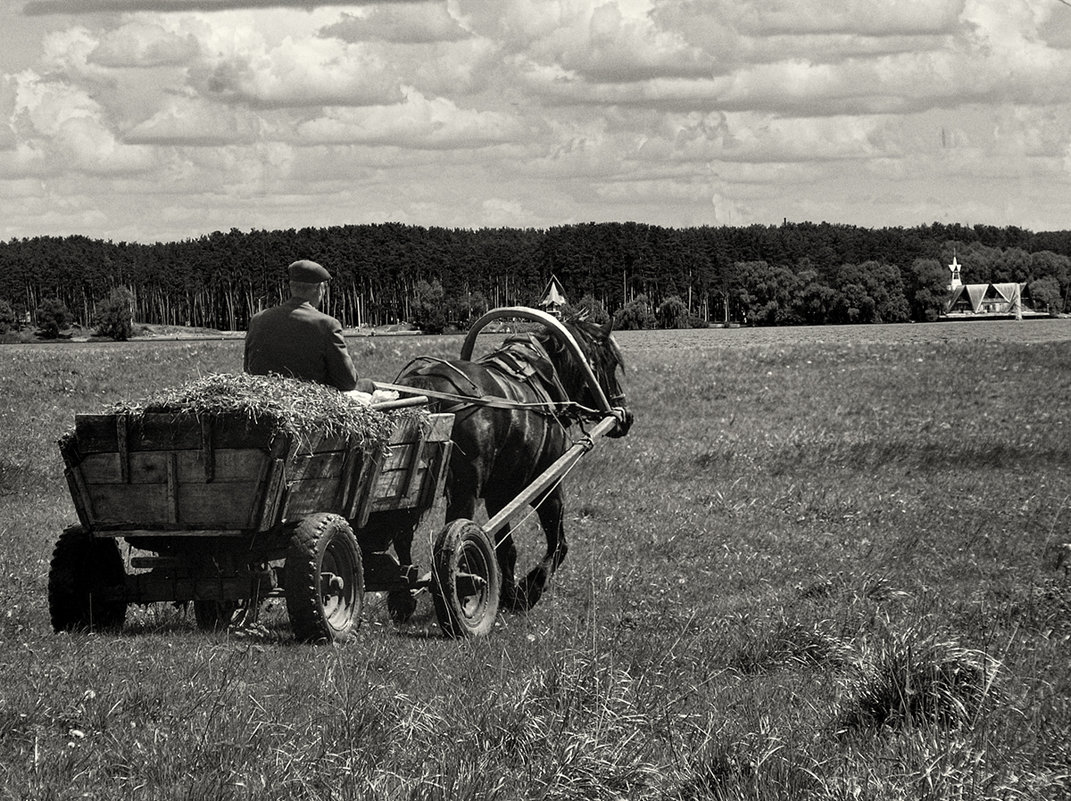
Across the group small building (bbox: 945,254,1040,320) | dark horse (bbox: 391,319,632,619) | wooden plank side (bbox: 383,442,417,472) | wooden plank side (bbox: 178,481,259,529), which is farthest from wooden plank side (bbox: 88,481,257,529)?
small building (bbox: 945,254,1040,320)

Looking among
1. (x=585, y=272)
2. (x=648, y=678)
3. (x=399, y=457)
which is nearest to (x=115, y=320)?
(x=585, y=272)

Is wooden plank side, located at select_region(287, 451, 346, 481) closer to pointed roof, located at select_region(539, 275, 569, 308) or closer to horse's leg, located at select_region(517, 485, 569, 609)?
horse's leg, located at select_region(517, 485, 569, 609)

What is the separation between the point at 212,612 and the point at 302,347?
6.42 ft

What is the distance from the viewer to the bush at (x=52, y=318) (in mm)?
146750

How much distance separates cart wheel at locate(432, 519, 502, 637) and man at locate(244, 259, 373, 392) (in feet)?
4.06

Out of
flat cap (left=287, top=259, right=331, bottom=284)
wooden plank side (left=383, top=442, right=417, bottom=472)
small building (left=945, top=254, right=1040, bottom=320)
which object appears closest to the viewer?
wooden plank side (left=383, top=442, right=417, bottom=472)

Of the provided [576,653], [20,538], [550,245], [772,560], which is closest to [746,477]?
[772,560]

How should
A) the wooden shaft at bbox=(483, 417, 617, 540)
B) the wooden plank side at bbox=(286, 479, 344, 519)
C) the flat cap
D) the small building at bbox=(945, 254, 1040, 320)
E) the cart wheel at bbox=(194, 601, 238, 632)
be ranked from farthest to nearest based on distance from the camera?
1. the small building at bbox=(945, 254, 1040, 320)
2. the wooden shaft at bbox=(483, 417, 617, 540)
3. the cart wheel at bbox=(194, 601, 238, 632)
4. the flat cap
5. the wooden plank side at bbox=(286, 479, 344, 519)

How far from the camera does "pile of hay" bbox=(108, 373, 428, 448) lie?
800 cm

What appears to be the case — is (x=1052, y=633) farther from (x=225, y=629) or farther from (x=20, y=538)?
(x=20, y=538)

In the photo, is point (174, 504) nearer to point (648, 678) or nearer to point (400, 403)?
point (400, 403)

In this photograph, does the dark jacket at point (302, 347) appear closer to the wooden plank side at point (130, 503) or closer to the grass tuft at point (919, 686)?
the wooden plank side at point (130, 503)

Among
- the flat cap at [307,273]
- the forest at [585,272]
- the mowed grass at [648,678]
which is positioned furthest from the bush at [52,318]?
the flat cap at [307,273]

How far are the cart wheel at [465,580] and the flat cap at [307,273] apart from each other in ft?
6.03
